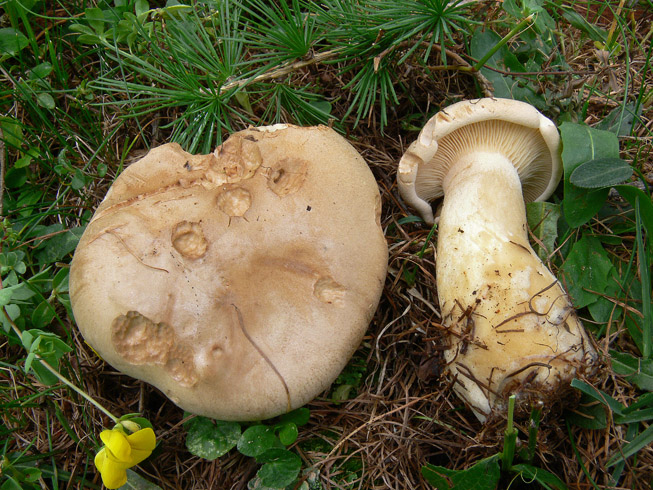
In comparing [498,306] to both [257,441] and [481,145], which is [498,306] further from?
[257,441]

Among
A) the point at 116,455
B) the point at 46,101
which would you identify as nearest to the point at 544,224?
the point at 116,455

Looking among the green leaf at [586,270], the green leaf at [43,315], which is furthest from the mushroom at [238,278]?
the green leaf at [586,270]

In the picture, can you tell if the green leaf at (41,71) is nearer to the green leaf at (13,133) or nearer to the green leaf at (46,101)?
the green leaf at (46,101)

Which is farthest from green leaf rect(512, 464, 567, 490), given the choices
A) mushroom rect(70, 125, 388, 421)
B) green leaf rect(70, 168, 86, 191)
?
green leaf rect(70, 168, 86, 191)

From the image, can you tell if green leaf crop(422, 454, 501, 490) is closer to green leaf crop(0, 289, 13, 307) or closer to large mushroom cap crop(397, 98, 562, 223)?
large mushroom cap crop(397, 98, 562, 223)

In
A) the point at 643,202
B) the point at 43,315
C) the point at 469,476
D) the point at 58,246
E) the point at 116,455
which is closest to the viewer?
the point at 116,455

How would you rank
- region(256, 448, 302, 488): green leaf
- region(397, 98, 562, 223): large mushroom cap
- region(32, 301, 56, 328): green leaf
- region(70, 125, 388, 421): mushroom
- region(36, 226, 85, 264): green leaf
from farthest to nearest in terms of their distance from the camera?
region(36, 226, 85, 264): green leaf < region(32, 301, 56, 328): green leaf < region(397, 98, 562, 223): large mushroom cap < region(256, 448, 302, 488): green leaf < region(70, 125, 388, 421): mushroom
